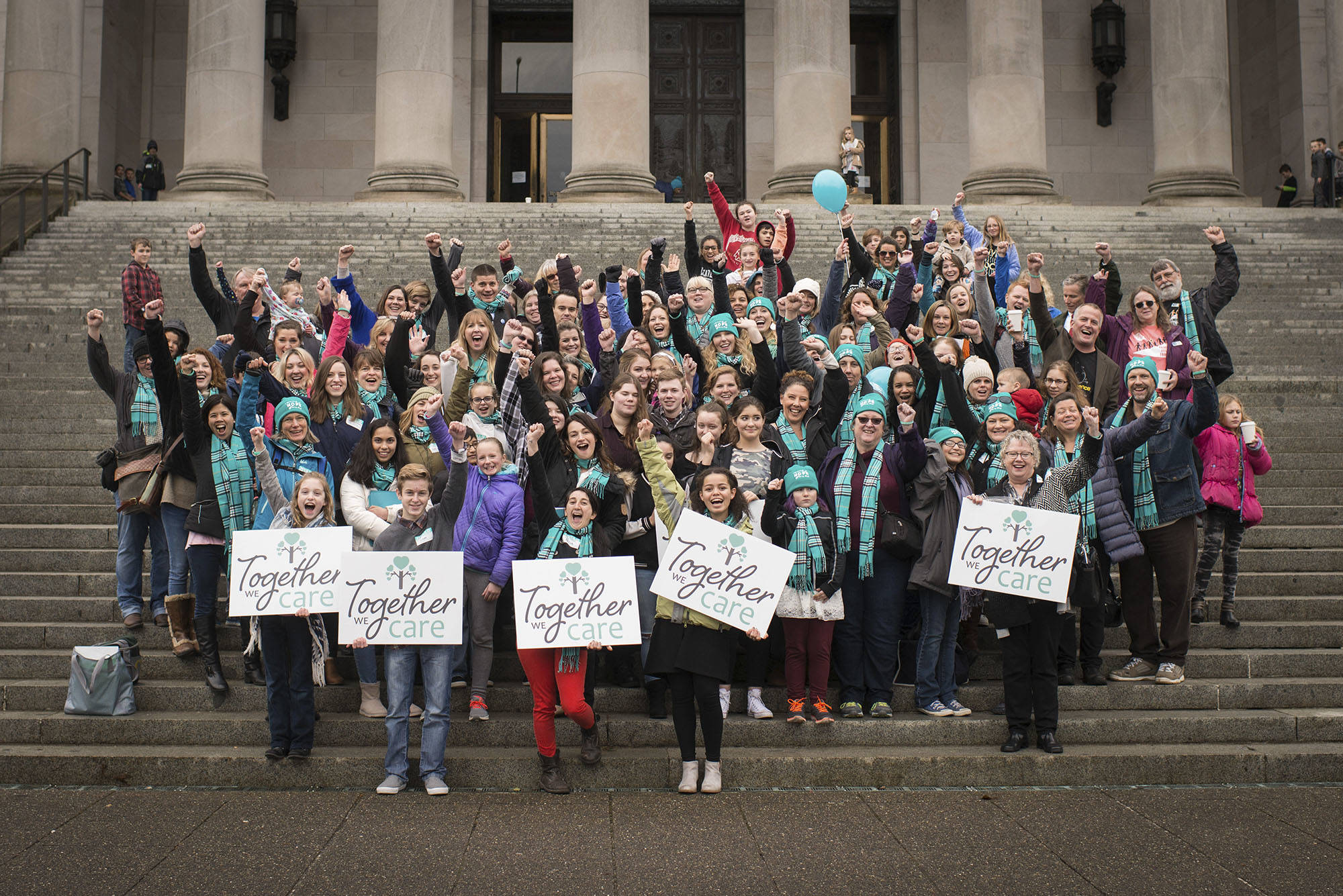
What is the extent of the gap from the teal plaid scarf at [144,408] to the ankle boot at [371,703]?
2.65 meters

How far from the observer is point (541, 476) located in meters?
7.50

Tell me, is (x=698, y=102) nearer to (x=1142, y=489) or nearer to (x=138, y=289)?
(x=138, y=289)

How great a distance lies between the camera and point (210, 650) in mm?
7777

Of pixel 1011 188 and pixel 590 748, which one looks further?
pixel 1011 188

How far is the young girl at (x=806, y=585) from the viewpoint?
24.4 feet

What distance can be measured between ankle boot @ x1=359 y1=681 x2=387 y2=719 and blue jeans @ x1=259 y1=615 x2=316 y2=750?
54 centimetres

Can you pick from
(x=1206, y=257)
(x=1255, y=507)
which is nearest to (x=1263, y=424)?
(x=1255, y=507)

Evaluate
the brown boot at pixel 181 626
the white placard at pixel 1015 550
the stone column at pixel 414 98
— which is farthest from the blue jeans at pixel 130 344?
the stone column at pixel 414 98

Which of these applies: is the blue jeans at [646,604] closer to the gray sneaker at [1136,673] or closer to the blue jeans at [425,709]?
the blue jeans at [425,709]

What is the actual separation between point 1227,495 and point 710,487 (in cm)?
440

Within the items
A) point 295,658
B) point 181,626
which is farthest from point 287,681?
point 181,626

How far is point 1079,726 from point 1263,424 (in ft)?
19.0

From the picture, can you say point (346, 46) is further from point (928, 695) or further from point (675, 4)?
point (928, 695)

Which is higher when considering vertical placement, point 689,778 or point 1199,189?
point 1199,189
